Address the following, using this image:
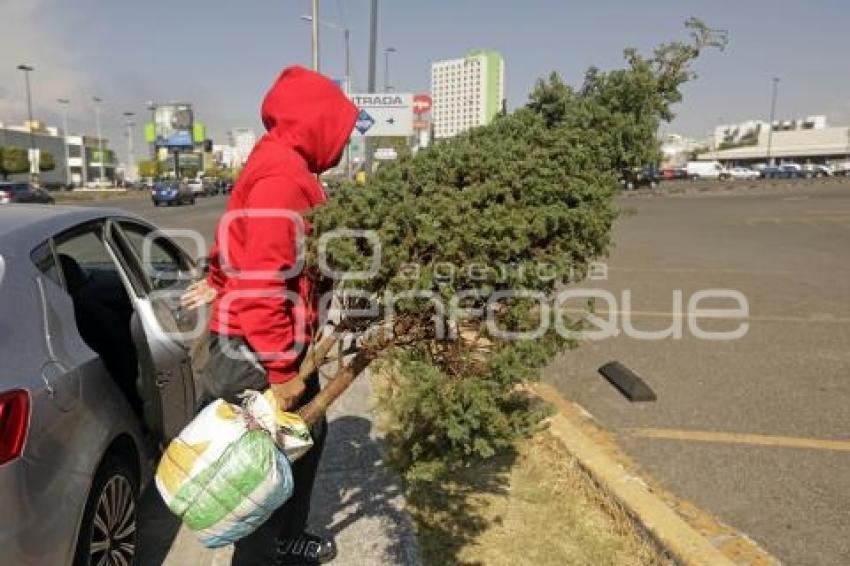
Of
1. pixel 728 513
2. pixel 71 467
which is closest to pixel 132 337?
pixel 71 467

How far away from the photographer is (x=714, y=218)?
23828 millimetres

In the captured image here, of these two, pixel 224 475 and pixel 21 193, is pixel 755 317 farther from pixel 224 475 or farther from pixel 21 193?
pixel 21 193

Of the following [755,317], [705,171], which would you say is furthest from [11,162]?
[755,317]

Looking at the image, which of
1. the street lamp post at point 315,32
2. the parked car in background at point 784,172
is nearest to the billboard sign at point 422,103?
the street lamp post at point 315,32

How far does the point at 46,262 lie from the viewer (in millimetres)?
2846

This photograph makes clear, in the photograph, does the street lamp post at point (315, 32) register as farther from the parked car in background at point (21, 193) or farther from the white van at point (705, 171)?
the white van at point (705, 171)

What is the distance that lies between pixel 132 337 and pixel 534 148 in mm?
2050

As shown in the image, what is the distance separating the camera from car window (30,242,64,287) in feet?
9.14

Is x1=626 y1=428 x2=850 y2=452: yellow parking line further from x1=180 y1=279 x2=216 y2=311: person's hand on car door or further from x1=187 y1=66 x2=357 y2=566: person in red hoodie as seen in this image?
x1=180 y1=279 x2=216 y2=311: person's hand on car door

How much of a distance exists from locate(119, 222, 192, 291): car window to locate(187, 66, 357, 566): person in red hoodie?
53.2 inches

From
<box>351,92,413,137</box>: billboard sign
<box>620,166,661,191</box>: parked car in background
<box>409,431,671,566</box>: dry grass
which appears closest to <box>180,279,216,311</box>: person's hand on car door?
<box>409,431,671,566</box>: dry grass

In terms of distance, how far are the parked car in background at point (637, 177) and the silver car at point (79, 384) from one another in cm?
208

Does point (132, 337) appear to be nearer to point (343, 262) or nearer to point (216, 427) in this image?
point (216, 427)

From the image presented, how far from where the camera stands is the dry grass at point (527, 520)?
3.19 m
